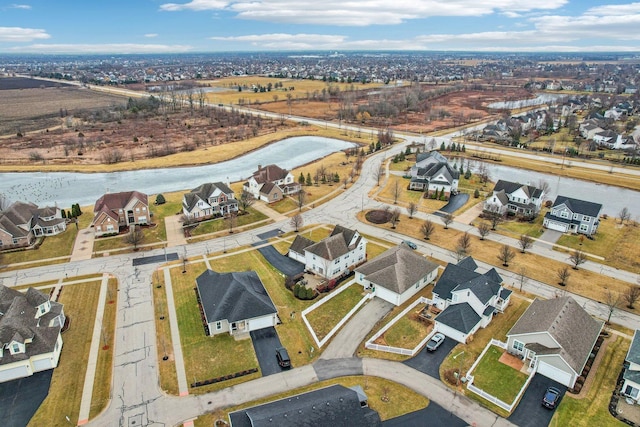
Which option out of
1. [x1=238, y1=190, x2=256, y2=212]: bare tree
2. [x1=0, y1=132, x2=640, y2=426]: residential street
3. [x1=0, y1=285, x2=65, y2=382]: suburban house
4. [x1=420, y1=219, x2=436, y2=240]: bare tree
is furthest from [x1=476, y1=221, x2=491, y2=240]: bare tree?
[x1=0, y1=285, x2=65, y2=382]: suburban house

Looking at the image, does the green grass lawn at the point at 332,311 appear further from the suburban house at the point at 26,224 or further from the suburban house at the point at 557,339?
the suburban house at the point at 26,224

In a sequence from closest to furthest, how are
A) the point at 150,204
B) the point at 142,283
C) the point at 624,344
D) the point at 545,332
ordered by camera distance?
the point at 545,332, the point at 624,344, the point at 142,283, the point at 150,204

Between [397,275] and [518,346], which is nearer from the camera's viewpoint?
[518,346]

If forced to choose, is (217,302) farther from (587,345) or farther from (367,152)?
(367,152)

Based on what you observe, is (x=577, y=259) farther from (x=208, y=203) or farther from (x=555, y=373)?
(x=208, y=203)

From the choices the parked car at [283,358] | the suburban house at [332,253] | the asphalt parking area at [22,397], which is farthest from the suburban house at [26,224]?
the parked car at [283,358]

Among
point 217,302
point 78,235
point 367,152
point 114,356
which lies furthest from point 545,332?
point 367,152

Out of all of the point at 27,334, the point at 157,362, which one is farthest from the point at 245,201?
the point at 27,334
